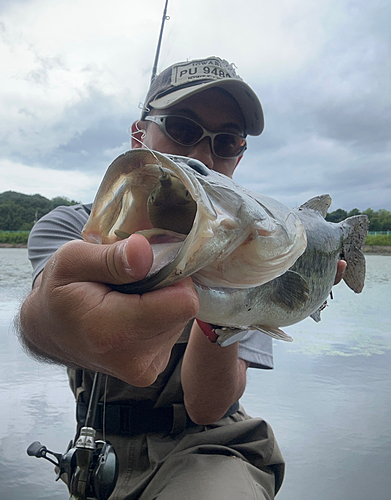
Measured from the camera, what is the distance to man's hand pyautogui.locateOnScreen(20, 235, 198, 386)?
2.43 feet

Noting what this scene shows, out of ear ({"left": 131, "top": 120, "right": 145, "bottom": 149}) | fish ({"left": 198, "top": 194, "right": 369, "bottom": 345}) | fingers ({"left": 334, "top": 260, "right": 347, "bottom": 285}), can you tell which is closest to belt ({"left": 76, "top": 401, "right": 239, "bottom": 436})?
fish ({"left": 198, "top": 194, "right": 369, "bottom": 345})

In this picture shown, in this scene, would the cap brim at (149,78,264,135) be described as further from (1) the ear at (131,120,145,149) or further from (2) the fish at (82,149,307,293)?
(2) the fish at (82,149,307,293)

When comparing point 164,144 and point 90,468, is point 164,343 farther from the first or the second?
point 164,144

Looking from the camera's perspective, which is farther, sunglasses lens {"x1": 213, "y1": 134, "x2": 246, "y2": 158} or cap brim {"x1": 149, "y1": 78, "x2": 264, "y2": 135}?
sunglasses lens {"x1": 213, "y1": 134, "x2": 246, "y2": 158}

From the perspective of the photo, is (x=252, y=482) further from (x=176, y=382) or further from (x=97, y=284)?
(x=97, y=284)

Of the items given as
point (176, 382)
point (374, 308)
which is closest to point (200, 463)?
point (176, 382)

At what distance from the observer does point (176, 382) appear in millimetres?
2002

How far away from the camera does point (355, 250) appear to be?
2283mm

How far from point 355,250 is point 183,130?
4.28 ft

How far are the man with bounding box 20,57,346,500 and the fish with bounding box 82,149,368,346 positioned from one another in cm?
7

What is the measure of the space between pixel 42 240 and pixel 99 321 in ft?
4.41

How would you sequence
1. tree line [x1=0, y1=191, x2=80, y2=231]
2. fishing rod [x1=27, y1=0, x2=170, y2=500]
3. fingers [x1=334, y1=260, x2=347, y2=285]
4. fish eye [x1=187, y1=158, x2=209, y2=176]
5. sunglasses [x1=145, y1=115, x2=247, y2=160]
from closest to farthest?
fish eye [x1=187, y1=158, x2=209, y2=176] < fishing rod [x1=27, y1=0, x2=170, y2=500] < fingers [x1=334, y1=260, x2=347, y2=285] < sunglasses [x1=145, y1=115, x2=247, y2=160] < tree line [x1=0, y1=191, x2=80, y2=231]

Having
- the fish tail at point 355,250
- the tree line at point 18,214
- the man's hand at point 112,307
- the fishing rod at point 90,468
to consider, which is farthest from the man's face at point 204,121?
the tree line at point 18,214

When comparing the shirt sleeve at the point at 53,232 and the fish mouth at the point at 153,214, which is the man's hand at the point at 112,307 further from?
the shirt sleeve at the point at 53,232
